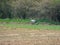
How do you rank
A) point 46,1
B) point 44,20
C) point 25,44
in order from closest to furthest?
point 25,44, point 44,20, point 46,1

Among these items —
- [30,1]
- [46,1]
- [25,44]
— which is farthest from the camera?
[30,1]

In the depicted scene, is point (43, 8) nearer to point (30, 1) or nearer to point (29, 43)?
point (30, 1)

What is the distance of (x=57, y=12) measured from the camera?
3772 centimetres

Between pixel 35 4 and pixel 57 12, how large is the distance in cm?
601

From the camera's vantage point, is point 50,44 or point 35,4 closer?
point 50,44

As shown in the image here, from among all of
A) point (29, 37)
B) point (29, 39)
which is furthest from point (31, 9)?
point (29, 39)

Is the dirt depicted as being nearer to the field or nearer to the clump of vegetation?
the field

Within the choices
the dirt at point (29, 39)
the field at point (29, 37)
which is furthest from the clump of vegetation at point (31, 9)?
the dirt at point (29, 39)

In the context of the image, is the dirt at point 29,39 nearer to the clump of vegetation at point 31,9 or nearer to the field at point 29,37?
the field at point 29,37

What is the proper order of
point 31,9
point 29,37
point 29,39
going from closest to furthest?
1. point 29,39
2. point 29,37
3. point 31,9

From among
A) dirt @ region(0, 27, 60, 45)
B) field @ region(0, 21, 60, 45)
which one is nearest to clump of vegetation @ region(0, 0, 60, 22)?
field @ region(0, 21, 60, 45)

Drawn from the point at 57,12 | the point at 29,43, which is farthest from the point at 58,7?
the point at 29,43

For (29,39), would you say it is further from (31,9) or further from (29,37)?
(31,9)

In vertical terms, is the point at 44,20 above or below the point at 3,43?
below
